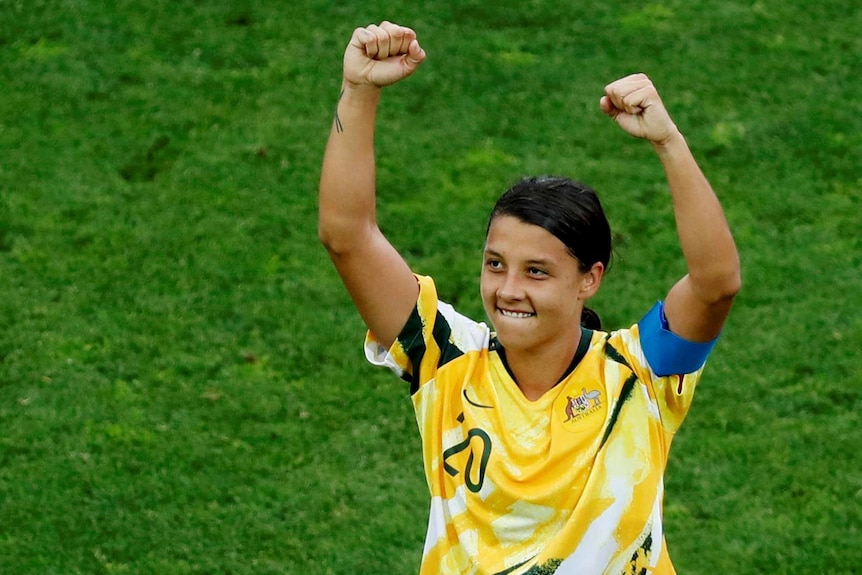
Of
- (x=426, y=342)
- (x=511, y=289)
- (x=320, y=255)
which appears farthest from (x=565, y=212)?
(x=320, y=255)

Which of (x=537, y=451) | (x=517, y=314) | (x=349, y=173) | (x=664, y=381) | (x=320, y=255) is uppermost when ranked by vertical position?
(x=349, y=173)

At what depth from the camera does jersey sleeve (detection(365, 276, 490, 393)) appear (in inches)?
121

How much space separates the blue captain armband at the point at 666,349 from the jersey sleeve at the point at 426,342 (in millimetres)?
389

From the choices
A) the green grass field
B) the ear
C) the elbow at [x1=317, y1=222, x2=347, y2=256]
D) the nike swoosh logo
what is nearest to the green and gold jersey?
the nike swoosh logo

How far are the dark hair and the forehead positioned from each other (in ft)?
0.04

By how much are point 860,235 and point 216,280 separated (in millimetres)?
3408

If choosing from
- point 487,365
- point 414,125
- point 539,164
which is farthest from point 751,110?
point 487,365

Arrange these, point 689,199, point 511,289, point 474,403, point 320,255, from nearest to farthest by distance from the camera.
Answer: point 689,199 < point 511,289 < point 474,403 < point 320,255


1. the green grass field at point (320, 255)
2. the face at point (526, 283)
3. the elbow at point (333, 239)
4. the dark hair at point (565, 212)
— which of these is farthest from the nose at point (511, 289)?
the green grass field at point (320, 255)

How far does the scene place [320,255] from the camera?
7.12 m

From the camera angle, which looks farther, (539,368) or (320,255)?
(320,255)

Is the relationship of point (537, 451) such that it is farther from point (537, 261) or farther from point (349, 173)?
point (349, 173)

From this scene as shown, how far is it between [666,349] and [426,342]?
54cm

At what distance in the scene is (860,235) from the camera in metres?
7.16
